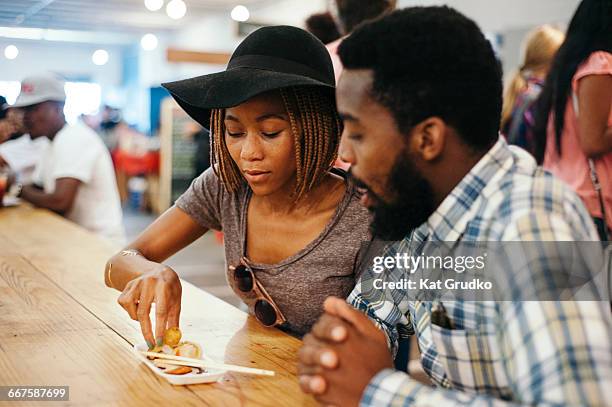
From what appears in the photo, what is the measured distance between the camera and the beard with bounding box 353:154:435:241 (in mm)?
1058

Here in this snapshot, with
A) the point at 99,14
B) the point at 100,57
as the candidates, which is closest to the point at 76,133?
→ the point at 99,14

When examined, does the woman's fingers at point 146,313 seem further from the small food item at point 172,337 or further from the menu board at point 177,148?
the menu board at point 177,148

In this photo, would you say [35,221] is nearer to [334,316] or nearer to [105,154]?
[105,154]

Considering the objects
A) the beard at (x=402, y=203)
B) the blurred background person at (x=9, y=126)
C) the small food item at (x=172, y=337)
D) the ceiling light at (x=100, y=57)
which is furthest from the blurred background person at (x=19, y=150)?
the ceiling light at (x=100, y=57)

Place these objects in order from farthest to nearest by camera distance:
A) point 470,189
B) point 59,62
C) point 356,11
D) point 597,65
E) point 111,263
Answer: point 59,62 < point 356,11 < point 597,65 < point 111,263 < point 470,189

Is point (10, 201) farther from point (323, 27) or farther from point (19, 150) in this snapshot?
point (323, 27)

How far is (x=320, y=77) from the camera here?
1625mm

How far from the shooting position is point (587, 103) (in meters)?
Result: 2.23

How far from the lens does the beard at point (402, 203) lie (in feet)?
3.47

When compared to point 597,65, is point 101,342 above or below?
below

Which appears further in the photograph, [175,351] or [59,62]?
[59,62]

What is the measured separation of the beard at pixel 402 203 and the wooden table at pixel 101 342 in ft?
1.02

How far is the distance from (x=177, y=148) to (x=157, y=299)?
26.8 feet

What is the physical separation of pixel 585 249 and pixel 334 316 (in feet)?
1.15
